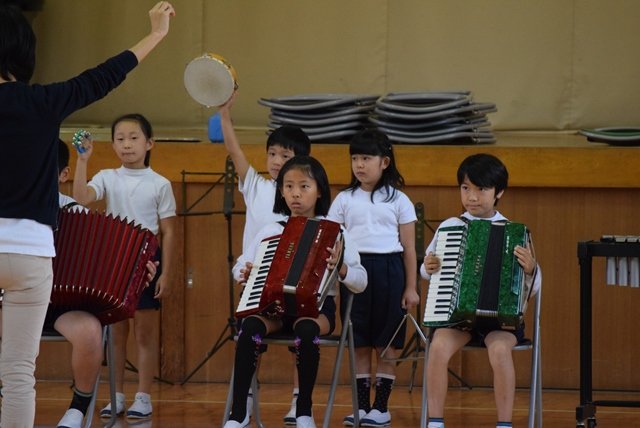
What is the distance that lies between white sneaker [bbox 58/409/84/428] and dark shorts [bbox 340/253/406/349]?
4.60 feet

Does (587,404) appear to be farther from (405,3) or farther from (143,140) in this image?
(405,3)

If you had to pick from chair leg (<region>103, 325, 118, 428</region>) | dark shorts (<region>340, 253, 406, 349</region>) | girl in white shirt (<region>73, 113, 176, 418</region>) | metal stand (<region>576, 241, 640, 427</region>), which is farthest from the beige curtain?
chair leg (<region>103, 325, 118, 428</region>)

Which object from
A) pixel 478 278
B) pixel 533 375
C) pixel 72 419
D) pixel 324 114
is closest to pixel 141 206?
pixel 72 419

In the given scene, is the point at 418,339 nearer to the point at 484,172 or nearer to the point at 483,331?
the point at 483,331

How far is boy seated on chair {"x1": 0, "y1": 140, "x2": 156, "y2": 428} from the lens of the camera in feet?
17.2

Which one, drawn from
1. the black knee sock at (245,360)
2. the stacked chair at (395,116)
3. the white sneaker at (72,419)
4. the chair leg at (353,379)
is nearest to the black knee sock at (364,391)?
the chair leg at (353,379)

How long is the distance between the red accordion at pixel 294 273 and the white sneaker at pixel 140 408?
107 centimetres

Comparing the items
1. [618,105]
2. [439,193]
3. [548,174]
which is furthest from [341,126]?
[618,105]

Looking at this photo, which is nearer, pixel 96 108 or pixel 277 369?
pixel 277 369

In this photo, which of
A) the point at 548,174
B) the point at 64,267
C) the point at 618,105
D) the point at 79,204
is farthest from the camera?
the point at 618,105

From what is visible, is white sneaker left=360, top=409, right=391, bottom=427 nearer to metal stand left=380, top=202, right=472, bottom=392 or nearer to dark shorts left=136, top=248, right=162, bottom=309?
metal stand left=380, top=202, right=472, bottom=392

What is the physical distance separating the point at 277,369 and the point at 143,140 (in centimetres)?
168

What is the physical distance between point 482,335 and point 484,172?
29.4 inches

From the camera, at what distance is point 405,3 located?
8195mm
